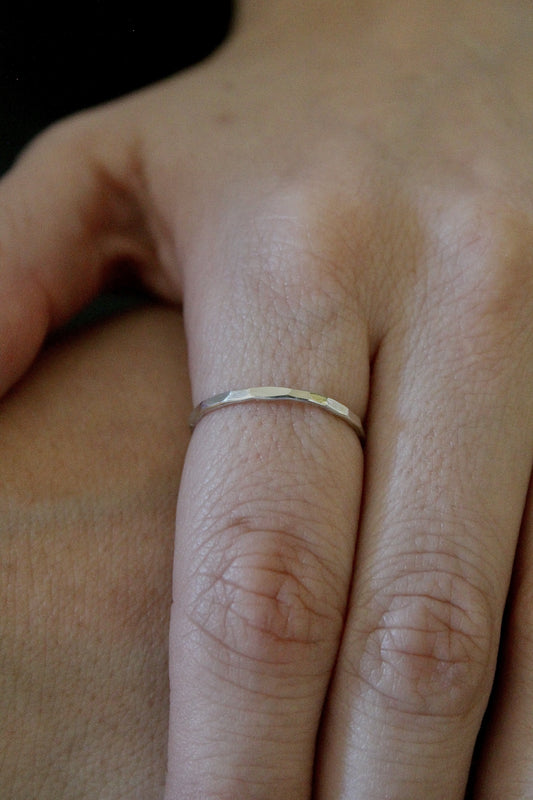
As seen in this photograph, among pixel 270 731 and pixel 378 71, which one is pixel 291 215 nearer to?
pixel 378 71

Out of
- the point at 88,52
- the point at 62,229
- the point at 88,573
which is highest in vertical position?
the point at 88,52

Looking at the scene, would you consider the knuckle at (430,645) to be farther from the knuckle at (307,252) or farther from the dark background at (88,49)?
the dark background at (88,49)

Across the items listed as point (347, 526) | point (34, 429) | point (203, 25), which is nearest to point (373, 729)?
point (347, 526)

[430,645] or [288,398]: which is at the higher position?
[288,398]

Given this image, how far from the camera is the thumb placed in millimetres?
761

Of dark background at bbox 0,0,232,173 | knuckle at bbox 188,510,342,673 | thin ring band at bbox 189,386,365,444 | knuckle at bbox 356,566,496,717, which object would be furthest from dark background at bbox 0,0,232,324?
knuckle at bbox 356,566,496,717

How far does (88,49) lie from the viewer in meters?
0.96

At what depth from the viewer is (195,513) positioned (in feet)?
2.05

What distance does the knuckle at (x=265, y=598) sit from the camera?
57cm

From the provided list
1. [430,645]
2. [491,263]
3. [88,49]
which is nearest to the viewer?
[430,645]

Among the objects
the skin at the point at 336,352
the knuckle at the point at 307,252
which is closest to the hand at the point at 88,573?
the skin at the point at 336,352

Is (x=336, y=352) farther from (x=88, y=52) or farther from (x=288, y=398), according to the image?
(x=88, y=52)

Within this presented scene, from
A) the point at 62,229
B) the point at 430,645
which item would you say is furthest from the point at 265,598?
the point at 62,229

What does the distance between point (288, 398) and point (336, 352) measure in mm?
72
